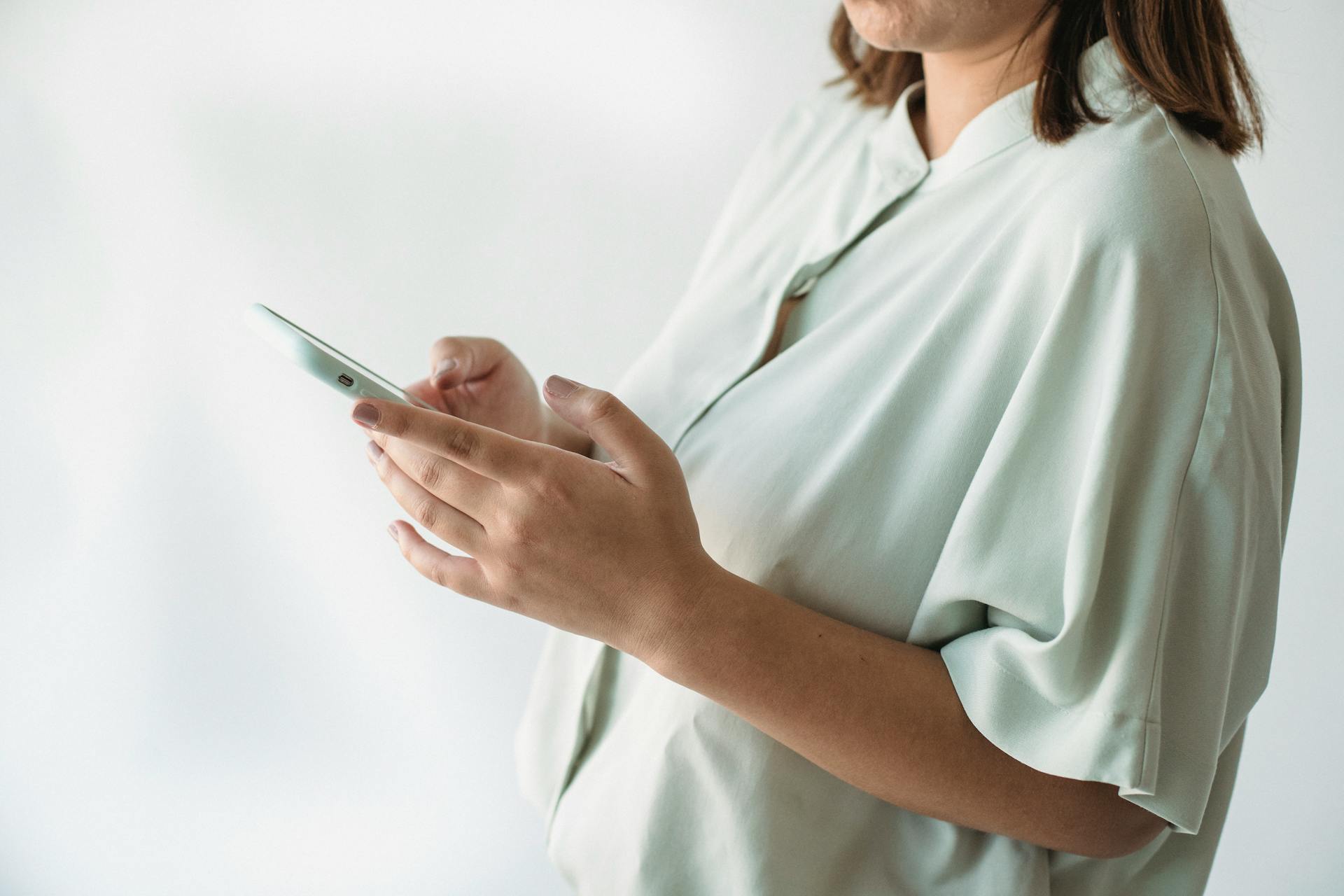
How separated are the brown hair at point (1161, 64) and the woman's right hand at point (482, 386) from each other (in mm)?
411

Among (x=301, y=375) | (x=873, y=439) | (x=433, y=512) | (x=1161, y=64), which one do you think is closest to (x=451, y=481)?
(x=433, y=512)

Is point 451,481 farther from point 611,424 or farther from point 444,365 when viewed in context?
point 444,365

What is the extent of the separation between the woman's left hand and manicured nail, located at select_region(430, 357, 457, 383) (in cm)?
18

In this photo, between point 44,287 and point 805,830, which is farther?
point 44,287

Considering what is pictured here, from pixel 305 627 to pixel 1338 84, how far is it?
129 cm

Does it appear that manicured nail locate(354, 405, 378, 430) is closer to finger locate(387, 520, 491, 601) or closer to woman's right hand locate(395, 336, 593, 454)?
finger locate(387, 520, 491, 601)

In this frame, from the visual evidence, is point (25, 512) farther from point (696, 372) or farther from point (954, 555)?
point (954, 555)

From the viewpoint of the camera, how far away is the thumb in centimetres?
49

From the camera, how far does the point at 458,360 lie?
692 millimetres

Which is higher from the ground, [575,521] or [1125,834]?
[575,521]

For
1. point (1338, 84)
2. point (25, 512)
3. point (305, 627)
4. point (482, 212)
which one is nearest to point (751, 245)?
point (482, 212)

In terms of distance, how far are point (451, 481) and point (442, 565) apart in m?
0.07

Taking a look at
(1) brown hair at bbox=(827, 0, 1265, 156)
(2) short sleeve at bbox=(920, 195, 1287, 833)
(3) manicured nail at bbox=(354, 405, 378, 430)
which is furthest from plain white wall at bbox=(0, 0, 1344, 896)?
(3) manicured nail at bbox=(354, 405, 378, 430)

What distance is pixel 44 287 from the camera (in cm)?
109
